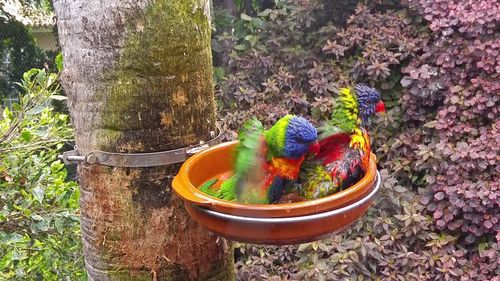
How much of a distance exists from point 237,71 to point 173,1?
8.01 feet

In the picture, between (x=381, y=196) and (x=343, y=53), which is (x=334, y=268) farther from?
(x=343, y=53)

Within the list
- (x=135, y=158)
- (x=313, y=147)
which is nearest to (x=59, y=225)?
(x=135, y=158)

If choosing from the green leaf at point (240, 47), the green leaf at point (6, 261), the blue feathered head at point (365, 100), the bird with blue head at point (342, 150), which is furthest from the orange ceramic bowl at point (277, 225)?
the green leaf at point (240, 47)

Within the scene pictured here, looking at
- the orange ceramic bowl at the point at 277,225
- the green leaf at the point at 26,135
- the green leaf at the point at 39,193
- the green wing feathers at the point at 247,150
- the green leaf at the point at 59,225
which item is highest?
the green wing feathers at the point at 247,150

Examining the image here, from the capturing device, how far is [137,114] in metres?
1.04

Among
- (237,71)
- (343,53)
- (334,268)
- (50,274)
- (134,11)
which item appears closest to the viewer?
(134,11)

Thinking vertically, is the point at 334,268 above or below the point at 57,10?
below

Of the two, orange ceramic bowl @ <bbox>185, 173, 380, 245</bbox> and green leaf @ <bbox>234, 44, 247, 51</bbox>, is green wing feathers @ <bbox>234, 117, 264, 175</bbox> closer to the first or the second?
orange ceramic bowl @ <bbox>185, 173, 380, 245</bbox>

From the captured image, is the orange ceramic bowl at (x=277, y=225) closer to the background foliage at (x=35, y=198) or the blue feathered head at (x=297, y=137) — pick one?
the blue feathered head at (x=297, y=137)

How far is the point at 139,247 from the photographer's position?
1.09 m

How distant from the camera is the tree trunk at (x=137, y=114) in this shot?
1.01 m

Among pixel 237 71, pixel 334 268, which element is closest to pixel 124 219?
pixel 334 268

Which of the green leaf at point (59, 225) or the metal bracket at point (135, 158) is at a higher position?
the metal bracket at point (135, 158)

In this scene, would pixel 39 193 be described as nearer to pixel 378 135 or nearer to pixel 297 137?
pixel 297 137
